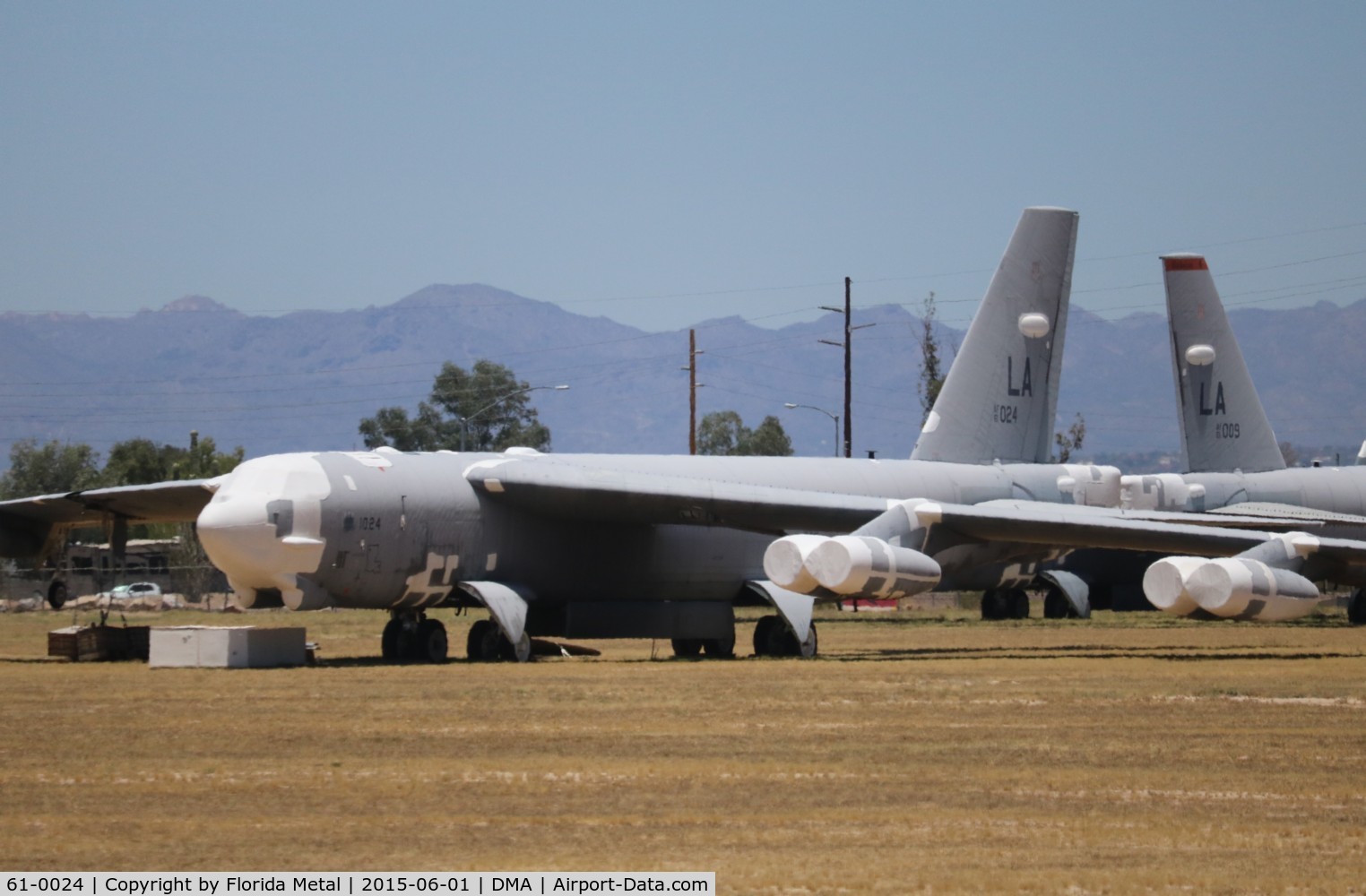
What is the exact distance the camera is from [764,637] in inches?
1206

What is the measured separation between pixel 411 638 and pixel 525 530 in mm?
2391

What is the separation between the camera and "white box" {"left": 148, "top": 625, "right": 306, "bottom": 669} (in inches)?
1040

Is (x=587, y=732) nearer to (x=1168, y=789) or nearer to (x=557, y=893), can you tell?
(x=1168, y=789)

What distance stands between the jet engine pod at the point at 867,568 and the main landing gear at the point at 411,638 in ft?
19.9

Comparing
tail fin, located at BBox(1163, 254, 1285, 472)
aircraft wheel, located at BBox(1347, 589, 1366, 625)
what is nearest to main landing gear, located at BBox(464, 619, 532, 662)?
aircraft wheel, located at BBox(1347, 589, 1366, 625)

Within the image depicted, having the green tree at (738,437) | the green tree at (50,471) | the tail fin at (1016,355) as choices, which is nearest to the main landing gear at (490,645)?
the tail fin at (1016,355)

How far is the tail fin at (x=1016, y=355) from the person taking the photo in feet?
121

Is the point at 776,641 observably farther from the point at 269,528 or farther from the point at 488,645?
the point at 269,528

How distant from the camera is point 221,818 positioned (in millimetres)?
13023

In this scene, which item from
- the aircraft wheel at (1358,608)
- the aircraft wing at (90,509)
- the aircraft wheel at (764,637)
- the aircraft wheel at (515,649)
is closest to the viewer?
the aircraft wheel at (515,649)

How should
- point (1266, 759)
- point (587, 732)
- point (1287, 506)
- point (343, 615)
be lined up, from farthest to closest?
point (343, 615) < point (1287, 506) < point (587, 732) < point (1266, 759)

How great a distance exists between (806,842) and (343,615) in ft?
130

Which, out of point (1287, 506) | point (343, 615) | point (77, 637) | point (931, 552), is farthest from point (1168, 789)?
point (343, 615)

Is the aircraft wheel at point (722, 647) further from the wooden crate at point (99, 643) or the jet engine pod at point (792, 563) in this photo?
the wooden crate at point (99, 643)
